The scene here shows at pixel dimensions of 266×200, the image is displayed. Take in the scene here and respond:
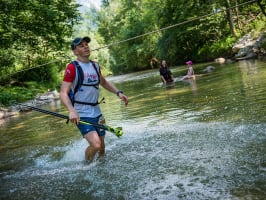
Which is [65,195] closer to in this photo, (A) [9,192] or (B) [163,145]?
(A) [9,192]

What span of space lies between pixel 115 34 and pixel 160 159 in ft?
264

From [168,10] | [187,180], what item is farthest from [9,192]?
[168,10]

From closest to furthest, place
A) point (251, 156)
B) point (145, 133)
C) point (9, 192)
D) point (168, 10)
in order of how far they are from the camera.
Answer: point (251, 156)
point (9, 192)
point (145, 133)
point (168, 10)

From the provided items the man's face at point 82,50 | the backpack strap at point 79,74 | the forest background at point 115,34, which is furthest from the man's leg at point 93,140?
the forest background at point 115,34

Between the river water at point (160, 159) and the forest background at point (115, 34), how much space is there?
1.63 meters

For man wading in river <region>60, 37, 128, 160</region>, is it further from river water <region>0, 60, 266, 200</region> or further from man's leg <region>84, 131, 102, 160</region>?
river water <region>0, 60, 266, 200</region>

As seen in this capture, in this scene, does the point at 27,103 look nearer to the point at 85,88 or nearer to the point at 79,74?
the point at 85,88

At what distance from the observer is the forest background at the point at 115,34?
637 inches

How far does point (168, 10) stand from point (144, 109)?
104 feet

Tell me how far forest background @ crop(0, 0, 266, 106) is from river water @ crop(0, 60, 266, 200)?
163cm

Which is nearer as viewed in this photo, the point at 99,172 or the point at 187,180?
the point at 187,180

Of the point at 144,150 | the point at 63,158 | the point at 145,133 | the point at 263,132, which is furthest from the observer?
A: the point at 145,133

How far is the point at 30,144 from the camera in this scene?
27.9 ft

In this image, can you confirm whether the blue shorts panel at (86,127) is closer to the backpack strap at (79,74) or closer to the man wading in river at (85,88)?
the man wading in river at (85,88)
